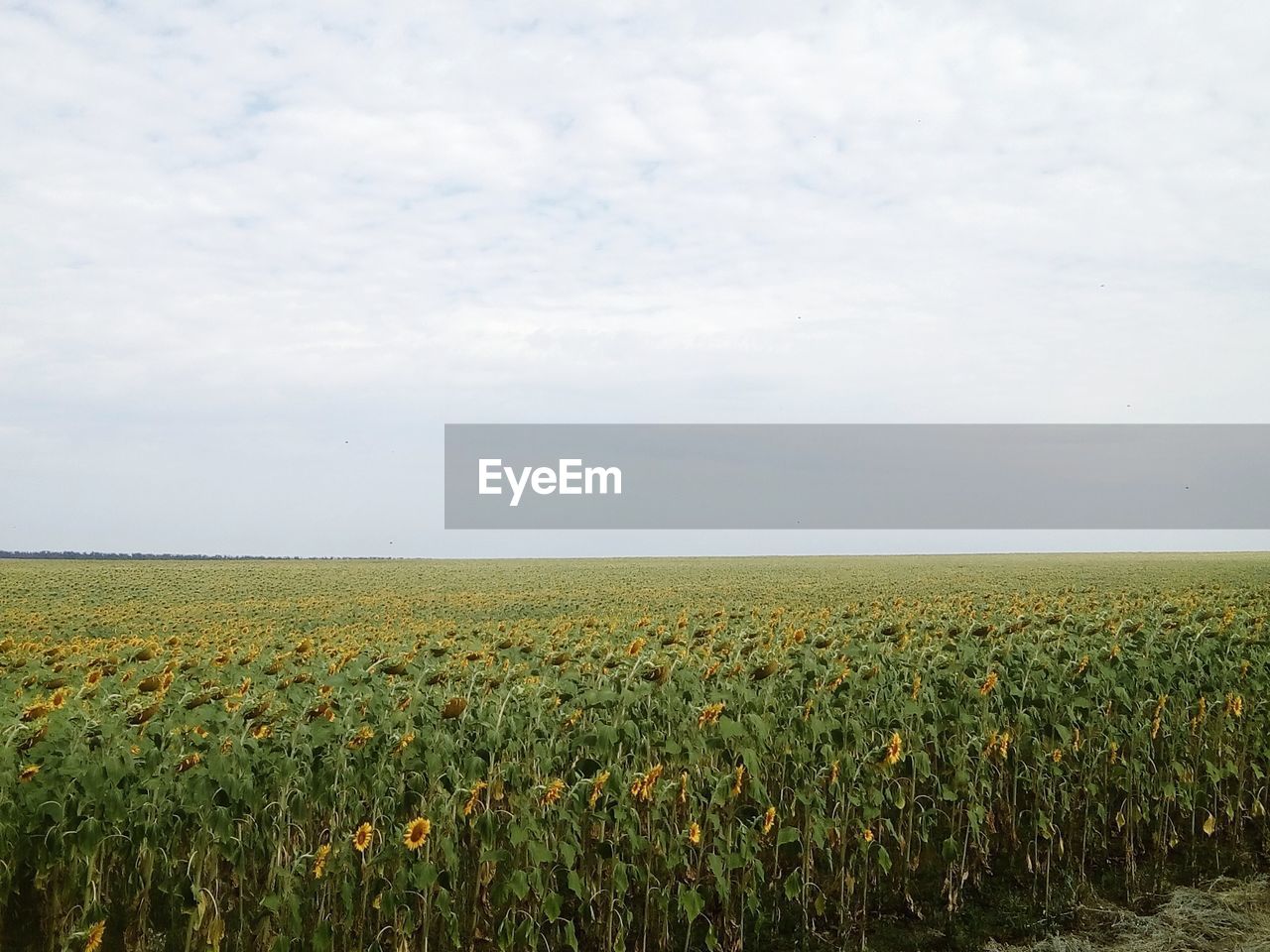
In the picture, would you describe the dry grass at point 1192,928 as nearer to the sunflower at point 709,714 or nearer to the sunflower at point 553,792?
the sunflower at point 709,714

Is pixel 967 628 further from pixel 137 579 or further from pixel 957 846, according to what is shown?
pixel 137 579

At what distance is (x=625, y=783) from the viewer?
20.5ft

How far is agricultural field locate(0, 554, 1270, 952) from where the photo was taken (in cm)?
558

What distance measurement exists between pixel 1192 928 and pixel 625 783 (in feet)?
16.4

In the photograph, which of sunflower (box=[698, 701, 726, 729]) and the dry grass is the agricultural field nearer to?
sunflower (box=[698, 701, 726, 729])

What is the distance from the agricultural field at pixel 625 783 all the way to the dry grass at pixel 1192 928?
14.5 inches

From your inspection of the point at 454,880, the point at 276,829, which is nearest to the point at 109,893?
the point at 276,829

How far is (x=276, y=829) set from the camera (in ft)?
18.6

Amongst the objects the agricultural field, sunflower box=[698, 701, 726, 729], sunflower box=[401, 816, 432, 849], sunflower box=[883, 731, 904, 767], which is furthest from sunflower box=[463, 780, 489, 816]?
sunflower box=[883, 731, 904, 767]

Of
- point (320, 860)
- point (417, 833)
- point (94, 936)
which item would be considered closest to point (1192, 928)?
point (417, 833)

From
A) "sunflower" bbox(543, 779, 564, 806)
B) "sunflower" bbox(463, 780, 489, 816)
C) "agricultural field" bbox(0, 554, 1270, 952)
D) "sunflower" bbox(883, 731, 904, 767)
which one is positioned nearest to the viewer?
"agricultural field" bbox(0, 554, 1270, 952)

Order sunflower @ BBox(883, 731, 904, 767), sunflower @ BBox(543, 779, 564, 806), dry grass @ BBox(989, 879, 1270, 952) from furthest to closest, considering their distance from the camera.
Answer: dry grass @ BBox(989, 879, 1270, 952) < sunflower @ BBox(883, 731, 904, 767) < sunflower @ BBox(543, 779, 564, 806)

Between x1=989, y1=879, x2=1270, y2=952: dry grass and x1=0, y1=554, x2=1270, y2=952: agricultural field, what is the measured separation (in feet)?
1.21

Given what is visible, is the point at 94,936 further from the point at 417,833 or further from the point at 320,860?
the point at 417,833
